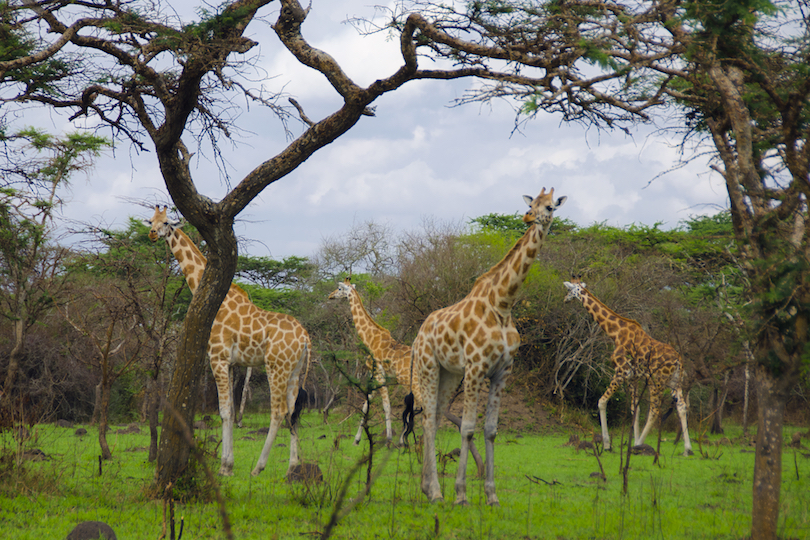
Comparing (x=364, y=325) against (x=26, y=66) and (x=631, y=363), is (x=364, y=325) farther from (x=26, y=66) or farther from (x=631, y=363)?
(x=26, y=66)

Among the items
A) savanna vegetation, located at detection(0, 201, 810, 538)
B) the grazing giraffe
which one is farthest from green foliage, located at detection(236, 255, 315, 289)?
the grazing giraffe

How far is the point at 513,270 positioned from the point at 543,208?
0.78m

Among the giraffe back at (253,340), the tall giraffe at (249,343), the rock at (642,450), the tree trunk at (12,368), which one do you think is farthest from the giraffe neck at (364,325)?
the tree trunk at (12,368)

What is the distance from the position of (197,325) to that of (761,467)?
17.1ft

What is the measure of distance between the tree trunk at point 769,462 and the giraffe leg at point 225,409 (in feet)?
19.6

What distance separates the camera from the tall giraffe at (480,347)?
21.7 feet

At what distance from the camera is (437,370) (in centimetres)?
730

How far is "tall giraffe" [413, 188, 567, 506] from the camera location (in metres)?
6.62

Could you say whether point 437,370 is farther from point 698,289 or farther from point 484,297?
point 698,289

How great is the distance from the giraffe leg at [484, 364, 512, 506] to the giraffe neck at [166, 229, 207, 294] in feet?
15.0

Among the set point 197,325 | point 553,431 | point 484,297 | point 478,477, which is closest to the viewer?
point 197,325

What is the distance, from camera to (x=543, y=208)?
6.77 metres

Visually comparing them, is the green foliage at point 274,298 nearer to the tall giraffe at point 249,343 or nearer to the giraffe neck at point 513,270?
the tall giraffe at point 249,343

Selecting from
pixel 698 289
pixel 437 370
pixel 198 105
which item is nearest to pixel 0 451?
pixel 198 105
